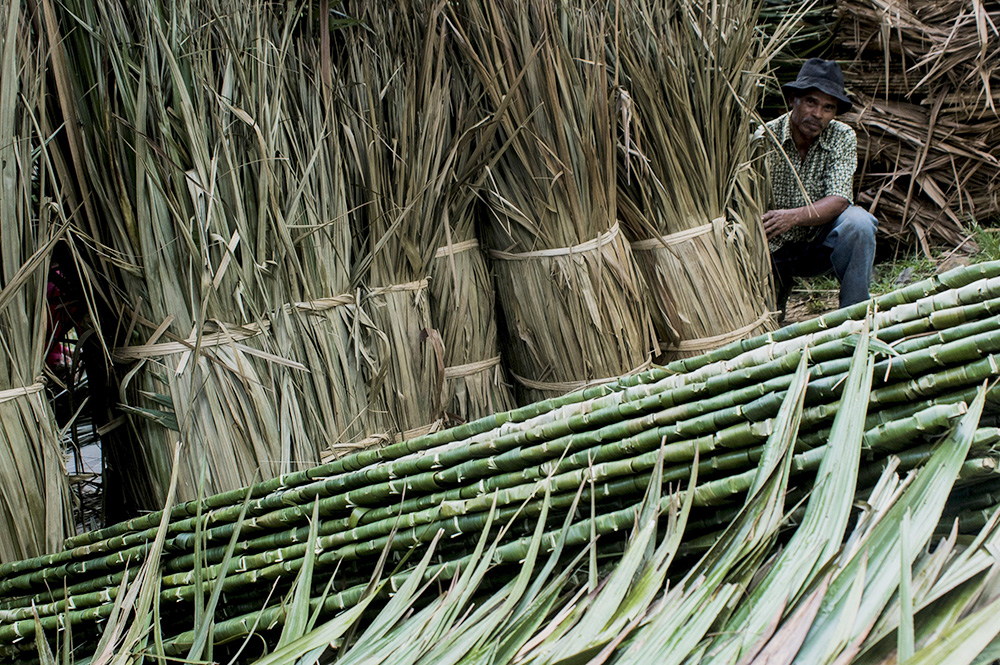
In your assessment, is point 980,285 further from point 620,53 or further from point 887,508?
point 620,53

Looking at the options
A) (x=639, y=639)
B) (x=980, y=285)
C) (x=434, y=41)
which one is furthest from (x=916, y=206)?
(x=639, y=639)

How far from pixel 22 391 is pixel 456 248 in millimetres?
966

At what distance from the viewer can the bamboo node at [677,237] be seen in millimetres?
2047

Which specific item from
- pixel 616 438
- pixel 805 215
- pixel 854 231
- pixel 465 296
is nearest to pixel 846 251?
pixel 854 231

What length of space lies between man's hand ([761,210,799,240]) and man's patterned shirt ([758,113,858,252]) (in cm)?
19

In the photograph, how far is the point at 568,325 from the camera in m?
1.90

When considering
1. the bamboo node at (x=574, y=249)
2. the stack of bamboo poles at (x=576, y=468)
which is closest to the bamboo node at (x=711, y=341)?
the bamboo node at (x=574, y=249)

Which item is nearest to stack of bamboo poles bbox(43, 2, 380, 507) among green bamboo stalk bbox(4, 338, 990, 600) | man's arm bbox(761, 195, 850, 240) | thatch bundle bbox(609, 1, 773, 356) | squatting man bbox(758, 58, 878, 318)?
green bamboo stalk bbox(4, 338, 990, 600)

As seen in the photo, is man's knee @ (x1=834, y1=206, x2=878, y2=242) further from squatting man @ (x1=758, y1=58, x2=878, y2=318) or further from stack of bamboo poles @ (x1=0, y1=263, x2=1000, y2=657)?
stack of bamboo poles @ (x1=0, y1=263, x2=1000, y2=657)

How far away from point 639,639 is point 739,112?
176 cm

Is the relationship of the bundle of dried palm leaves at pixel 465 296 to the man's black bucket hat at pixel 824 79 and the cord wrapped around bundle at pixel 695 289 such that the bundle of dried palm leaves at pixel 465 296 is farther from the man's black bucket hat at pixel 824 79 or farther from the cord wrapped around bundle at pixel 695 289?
the man's black bucket hat at pixel 824 79

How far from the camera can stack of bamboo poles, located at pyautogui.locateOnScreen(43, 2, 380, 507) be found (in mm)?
1394

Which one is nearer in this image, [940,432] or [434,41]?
[940,432]

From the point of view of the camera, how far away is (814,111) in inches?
113
